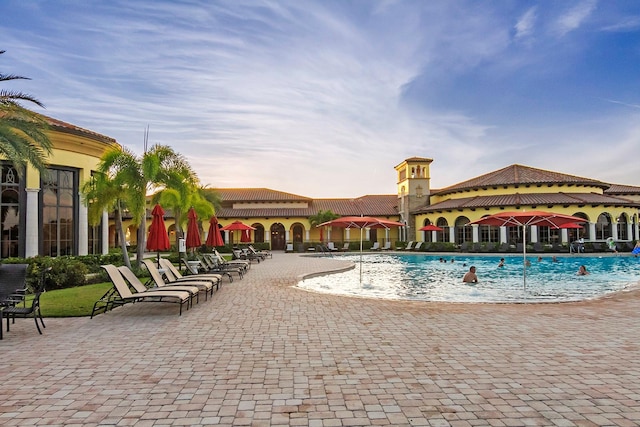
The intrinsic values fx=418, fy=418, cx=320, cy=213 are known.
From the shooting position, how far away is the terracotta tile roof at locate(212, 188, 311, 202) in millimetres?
43594

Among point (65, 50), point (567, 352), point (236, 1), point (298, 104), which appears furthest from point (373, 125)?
point (567, 352)

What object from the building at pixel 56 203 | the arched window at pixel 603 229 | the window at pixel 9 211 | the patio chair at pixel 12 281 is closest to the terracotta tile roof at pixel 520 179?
the arched window at pixel 603 229

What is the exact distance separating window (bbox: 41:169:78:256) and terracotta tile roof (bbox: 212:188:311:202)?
85.6 ft

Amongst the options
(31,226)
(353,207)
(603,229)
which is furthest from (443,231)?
(31,226)

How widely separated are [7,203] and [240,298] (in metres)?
10.2

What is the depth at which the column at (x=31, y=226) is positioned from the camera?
1477 cm

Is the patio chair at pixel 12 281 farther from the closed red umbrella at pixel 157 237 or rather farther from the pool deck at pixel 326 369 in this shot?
the closed red umbrella at pixel 157 237

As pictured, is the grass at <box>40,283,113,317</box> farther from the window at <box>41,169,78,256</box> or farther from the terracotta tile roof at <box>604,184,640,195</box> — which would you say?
the terracotta tile roof at <box>604,184,640,195</box>

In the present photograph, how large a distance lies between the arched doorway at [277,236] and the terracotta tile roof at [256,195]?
283 centimetres

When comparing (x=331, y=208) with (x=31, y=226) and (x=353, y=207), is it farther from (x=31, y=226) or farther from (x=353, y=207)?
(x=31, y=226)

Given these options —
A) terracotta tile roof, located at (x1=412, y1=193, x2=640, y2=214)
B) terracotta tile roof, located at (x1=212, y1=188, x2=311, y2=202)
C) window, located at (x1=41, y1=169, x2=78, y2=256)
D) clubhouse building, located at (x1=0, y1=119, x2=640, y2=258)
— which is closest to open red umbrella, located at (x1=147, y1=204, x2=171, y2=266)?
clubhouse building, located at (x1=0, y1=119, x2=640, y2=258)

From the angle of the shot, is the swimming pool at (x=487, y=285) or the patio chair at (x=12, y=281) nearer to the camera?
the patio chair at (x=12, y=281)

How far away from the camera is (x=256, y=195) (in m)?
44.8

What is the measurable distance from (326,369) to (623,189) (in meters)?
52.1
